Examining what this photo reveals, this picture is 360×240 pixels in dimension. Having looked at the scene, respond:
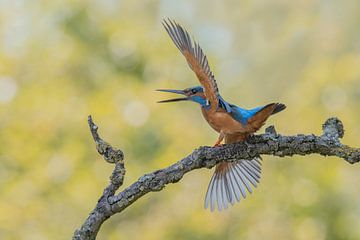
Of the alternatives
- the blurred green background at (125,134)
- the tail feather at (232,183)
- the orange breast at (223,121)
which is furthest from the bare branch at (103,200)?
the blurred green background at (125,134)

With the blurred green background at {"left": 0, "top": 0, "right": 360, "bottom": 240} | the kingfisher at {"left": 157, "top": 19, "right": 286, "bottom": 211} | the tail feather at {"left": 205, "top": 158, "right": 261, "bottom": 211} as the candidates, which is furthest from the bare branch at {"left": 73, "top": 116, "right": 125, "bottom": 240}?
the blurred green background at {"left": 0, "top": 0, "right": 360, "bottom": 240}

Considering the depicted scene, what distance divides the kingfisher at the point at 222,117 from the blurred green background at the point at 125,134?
3.59 meters

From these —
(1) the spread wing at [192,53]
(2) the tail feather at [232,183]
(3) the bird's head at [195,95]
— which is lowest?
(2) the tail feather at [232,183]

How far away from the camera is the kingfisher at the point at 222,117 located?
2.73 m

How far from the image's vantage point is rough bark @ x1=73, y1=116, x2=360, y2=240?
7.98 feet

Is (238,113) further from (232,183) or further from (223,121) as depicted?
(232,183)

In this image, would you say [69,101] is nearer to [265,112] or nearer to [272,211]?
[272,211]

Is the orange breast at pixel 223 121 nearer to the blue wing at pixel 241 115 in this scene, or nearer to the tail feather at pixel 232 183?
the blue wing at pixel 241 115

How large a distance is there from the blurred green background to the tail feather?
357 centimetres

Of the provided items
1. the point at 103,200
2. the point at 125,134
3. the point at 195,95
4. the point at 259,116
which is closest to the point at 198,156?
the point at 103,200

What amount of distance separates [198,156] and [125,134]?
180 inches

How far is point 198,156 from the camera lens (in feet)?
8.38

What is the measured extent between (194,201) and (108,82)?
1.78 meters

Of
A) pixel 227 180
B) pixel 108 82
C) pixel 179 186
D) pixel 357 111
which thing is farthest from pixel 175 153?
pixel 227 180
